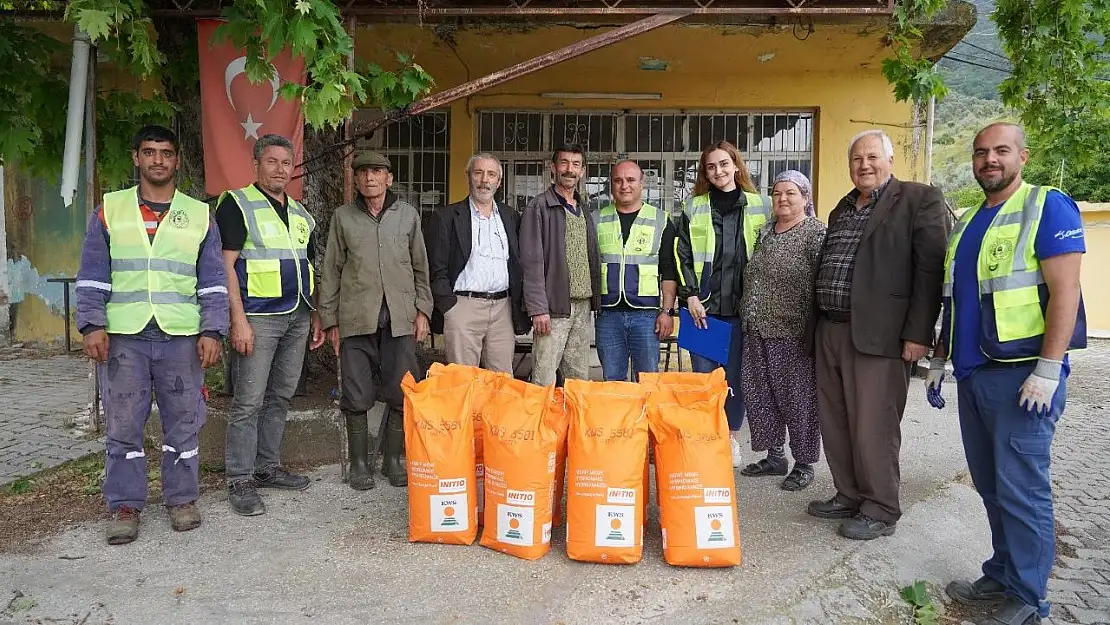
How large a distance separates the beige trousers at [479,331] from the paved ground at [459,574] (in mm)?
865

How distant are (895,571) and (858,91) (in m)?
6.70

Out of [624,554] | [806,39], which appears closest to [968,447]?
[624,554]

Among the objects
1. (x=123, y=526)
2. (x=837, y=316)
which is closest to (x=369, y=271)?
(x=123, y=526)

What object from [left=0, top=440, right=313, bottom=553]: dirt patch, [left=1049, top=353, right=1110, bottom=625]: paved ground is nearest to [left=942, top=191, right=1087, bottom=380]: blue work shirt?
[left=1049, top=353, right=1110, bottom=625]: paved ground

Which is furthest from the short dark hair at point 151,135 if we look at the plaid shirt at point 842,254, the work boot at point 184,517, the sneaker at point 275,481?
the plaid shirt at point 842,254

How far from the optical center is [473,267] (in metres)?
4.11

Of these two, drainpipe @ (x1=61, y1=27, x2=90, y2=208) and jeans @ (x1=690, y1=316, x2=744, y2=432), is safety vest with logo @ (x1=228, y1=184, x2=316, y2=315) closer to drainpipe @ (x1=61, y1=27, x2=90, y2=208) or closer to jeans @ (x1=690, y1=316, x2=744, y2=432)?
drainpipe @ (x1=61, y1=27, x2=90, y2=208)

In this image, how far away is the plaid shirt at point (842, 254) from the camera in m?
3.43

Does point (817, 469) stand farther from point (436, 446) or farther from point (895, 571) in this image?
point (436, 446)

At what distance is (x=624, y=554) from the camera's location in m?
3.00

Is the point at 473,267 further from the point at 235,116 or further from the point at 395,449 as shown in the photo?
the point at 235,116

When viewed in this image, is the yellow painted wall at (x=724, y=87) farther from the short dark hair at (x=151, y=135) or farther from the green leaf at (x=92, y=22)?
the short dark hair at (x=151, y=135)

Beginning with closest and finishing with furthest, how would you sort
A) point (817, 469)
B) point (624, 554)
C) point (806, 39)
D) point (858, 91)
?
point (624, 554) → point (817, 469) → point (806, 39) → point (858, 91)

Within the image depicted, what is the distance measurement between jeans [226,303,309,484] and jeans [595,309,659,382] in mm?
1730
